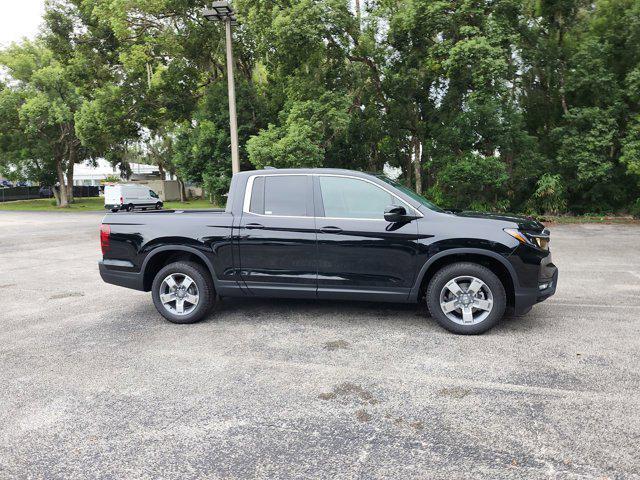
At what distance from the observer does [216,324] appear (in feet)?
18.5

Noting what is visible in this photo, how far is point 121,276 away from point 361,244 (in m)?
3.00

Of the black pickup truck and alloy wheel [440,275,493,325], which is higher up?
the black pickup truck

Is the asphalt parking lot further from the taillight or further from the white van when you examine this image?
the white van


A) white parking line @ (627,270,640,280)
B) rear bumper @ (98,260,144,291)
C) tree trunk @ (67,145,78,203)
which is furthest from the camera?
tree trunk @ (67,145,78,203)

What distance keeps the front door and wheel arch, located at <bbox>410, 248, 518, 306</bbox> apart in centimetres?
13

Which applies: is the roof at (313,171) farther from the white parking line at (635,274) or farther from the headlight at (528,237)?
the white parking line at (635,274)

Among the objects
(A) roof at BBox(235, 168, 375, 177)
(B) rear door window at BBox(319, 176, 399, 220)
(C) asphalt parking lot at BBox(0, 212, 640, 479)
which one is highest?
(A) roof at BBox(235, 168, 375, 177)

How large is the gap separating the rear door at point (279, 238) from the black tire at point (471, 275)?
1.34m

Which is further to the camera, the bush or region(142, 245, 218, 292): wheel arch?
the bush

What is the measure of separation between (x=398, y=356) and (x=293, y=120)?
47.9 ft

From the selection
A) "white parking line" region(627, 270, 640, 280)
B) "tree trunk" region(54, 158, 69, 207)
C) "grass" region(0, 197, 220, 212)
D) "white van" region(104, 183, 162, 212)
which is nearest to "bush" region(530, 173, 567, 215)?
"white parking line" region(627, 270, 640, 280)

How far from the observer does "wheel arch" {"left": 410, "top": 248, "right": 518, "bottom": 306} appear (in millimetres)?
4973

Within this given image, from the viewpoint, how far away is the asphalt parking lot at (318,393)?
2.87 m

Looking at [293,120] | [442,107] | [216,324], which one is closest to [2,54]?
[293,120]
